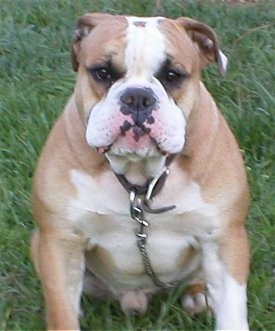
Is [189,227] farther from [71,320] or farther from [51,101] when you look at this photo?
[51,101]

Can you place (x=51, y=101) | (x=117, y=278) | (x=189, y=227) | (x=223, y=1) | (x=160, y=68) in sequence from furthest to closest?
(x=223, y=1), (x=51, y=101), (x=117, y=278), (x=189, y=227), (x=160, y=68)

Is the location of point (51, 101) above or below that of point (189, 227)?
below

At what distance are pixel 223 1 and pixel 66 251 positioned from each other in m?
3.23

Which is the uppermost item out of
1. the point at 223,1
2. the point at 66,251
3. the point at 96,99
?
the point at 96,99

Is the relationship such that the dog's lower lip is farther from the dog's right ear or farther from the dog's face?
the dog's right ear

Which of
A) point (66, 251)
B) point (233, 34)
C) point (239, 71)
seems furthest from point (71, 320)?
point (233, 34)

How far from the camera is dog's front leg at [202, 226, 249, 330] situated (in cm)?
350

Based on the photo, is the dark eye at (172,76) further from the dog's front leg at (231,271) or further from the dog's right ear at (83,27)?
the dog's front leg at (231,271)

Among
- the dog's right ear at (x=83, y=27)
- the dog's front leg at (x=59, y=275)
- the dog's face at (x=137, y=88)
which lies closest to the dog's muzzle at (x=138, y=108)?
the dog's face at (x=137, y=88)

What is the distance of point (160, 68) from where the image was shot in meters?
3.24

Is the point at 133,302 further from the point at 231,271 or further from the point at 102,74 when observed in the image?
the point at 102,74

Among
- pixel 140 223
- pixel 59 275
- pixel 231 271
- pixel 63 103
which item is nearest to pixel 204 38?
pixel 140 223

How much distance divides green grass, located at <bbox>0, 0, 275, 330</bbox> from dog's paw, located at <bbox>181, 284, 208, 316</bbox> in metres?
0.03

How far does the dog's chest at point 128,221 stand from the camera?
3441mm
